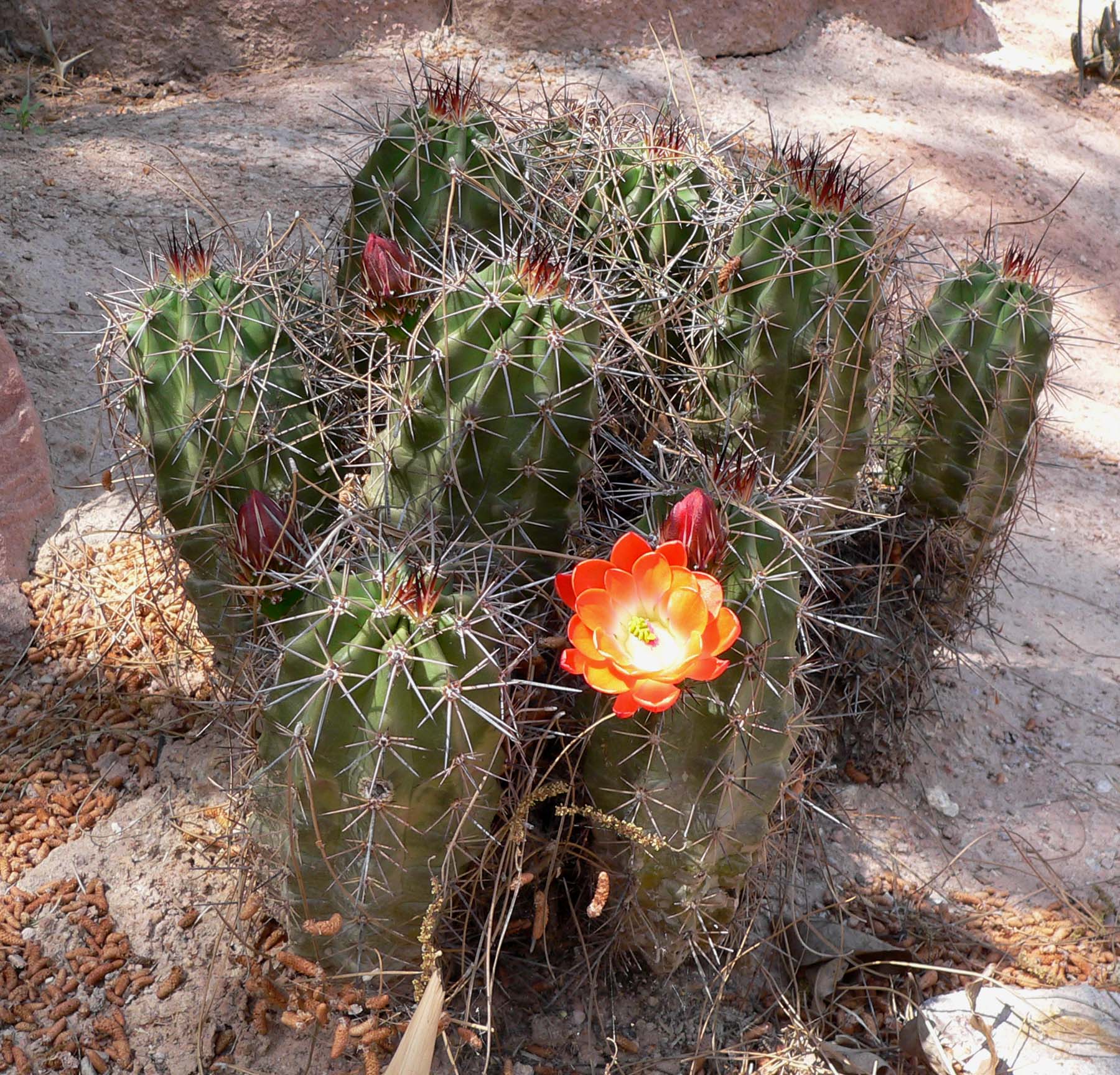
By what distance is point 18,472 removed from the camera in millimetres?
2883

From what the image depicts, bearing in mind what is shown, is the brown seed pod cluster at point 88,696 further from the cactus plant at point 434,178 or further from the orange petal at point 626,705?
the orange petal at point 626,705

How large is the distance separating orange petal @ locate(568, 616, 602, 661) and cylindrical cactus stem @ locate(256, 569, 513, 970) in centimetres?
12

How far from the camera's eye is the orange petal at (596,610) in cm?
152

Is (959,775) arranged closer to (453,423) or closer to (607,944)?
(607,944)

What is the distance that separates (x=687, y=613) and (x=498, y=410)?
1.50ft

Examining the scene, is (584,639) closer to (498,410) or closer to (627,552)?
(627,552)

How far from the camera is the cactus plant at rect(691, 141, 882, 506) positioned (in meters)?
2.09

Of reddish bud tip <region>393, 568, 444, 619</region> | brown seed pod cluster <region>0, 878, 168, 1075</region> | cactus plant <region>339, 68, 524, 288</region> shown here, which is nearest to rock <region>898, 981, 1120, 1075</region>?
reddish bud tip <region>393, 568, 444, 619</region>

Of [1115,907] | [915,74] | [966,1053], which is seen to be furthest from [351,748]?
[915,74]

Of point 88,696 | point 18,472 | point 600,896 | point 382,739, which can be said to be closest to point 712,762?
point 600,896

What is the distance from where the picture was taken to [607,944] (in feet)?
6.37

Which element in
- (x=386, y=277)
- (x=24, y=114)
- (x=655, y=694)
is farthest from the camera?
(x=24, y=114)

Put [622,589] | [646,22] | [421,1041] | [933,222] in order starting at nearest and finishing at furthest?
1. [421,1041]
2. [622,589]
3. [933,222]
4. [646,22]

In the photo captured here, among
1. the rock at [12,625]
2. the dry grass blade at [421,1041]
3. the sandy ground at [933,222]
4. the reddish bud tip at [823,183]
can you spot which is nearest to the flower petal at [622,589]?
the dry grass blade at [421,1041]
